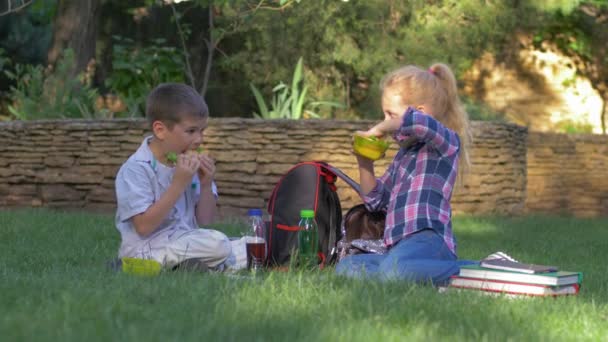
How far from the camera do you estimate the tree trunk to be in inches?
513

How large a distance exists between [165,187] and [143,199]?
0.20 m

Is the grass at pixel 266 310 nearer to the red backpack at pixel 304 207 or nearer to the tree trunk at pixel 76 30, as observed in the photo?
the red backpack at pixel 304 207

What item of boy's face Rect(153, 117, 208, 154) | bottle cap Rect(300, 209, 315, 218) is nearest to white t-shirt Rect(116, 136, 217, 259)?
boy's face Rect(153, 117, 208, 154)

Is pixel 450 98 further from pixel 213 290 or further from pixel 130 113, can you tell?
pixel 130 113

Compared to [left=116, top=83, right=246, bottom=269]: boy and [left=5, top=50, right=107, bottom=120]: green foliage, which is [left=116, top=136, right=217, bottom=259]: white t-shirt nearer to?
[left=116, top=83, right=246, bottom=269]: boy

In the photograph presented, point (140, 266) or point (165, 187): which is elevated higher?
point (165, 187)

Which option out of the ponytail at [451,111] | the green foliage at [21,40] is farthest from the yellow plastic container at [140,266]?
the green foliage at [21,40]

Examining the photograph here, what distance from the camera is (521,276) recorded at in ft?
14.4

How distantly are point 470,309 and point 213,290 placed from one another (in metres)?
1.02

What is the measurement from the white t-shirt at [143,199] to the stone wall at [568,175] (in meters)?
7.62

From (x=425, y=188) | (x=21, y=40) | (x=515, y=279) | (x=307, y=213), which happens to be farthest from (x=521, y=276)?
(x=21, y=40)

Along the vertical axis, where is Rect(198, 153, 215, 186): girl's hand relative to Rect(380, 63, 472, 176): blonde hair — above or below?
below

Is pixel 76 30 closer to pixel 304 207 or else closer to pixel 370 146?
pixel 304 207

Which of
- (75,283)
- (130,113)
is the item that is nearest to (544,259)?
(75,283)
